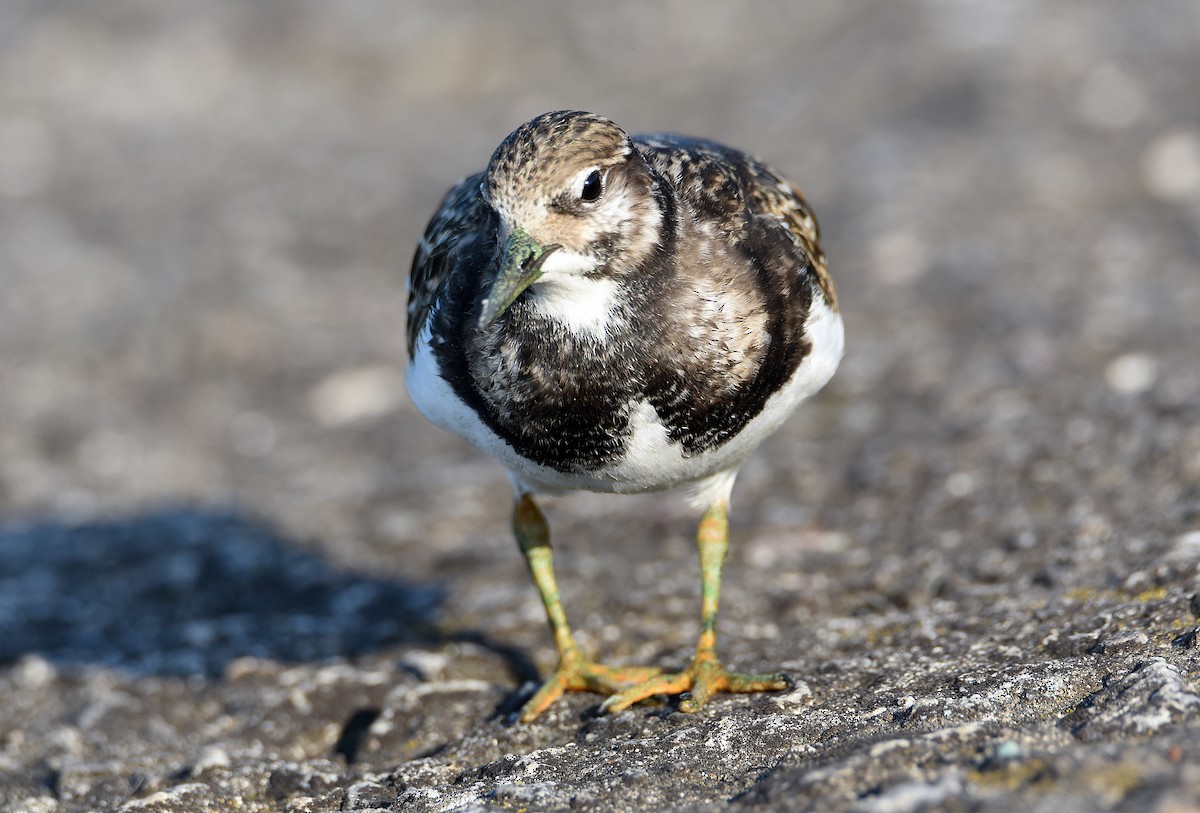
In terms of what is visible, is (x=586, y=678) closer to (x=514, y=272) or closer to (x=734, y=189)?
(x=514, y=272)

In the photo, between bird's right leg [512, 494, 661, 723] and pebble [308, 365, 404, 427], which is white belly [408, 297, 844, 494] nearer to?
bird's right leg [512, 494, 661, 723]

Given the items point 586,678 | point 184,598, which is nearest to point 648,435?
point 586,678

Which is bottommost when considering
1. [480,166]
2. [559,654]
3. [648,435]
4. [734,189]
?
[559,654]

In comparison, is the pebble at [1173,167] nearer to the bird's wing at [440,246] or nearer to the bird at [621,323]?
the bird at [621,323]

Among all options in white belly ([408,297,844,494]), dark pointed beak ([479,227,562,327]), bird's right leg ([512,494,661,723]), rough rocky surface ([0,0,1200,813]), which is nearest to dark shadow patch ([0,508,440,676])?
rough rocky surface ([0,0,1200,813])

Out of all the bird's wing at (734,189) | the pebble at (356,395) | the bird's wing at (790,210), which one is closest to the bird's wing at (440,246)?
the bird's wing at (734,189)

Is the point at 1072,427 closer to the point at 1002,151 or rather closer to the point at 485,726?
the point at 485,726

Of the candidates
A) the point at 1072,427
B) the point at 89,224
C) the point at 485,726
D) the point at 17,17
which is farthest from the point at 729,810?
the point at 17,17
